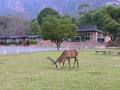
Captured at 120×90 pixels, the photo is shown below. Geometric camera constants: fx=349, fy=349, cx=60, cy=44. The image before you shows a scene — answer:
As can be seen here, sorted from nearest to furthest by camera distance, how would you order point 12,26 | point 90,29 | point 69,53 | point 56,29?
point 69,53 < point 56,29 < point 90,29 < point 12,26

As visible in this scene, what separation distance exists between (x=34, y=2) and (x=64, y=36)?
409 feet

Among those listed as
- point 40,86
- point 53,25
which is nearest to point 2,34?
point 53,25

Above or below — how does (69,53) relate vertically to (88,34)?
below

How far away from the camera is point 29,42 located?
101m

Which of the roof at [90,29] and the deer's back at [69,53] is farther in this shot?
the roof at [90,29]

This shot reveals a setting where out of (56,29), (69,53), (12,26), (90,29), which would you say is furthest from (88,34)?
(69,53)

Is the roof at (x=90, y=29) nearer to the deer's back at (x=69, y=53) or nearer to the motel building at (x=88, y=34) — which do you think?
the motel building at (x=88, y=34)

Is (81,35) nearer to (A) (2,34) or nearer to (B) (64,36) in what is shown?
(B) (64,36)

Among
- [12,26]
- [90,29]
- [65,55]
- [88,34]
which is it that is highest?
[12,26]

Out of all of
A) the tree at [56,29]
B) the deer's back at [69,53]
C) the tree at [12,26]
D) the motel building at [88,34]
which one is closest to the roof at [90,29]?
the motel building at [88,34]

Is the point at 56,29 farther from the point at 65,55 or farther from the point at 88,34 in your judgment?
the point at 65,55

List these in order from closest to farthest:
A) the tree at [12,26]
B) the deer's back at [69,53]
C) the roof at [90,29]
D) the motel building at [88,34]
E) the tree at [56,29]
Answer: the deer's back at [69,53] → the tree at [56,29] → the roof at [90,29] → the motel building at [88,34] → the tree at [12,26]

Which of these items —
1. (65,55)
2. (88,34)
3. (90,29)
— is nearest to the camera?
(65,55)

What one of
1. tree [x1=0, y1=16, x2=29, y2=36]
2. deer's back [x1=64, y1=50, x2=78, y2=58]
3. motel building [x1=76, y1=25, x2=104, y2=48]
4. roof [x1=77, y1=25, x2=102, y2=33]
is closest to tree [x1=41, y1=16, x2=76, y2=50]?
roof [x1=77, y1=25, x2=102, y2=33]
